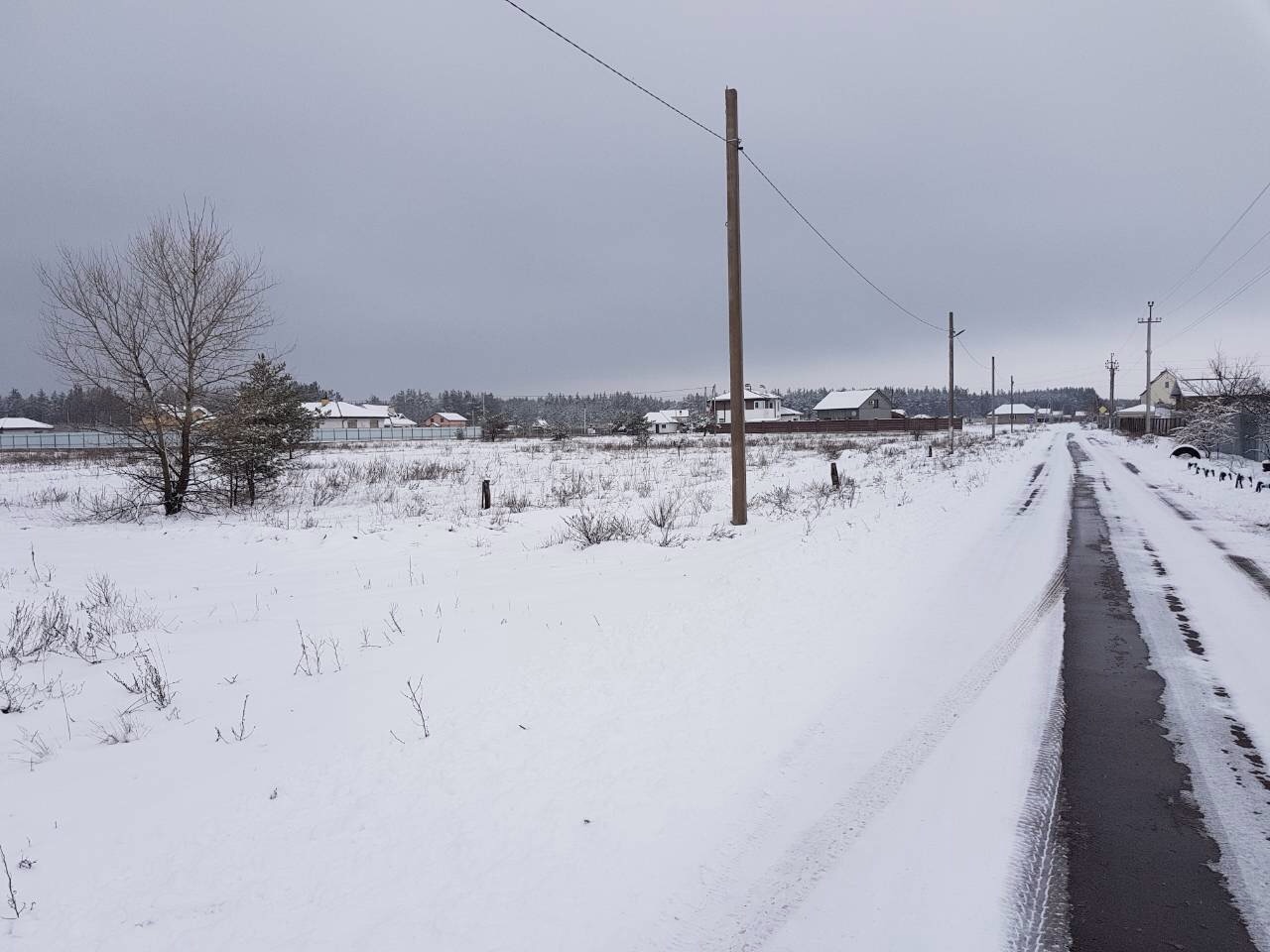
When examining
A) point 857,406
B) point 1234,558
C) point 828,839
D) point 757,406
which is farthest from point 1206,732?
point 757,406

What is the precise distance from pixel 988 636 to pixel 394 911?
508 cm

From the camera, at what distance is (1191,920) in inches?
92.7

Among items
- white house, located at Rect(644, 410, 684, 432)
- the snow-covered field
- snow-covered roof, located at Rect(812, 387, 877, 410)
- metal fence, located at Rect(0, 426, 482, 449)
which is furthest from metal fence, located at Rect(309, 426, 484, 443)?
the snow-covered field

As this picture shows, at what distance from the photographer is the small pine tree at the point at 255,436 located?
15.5 metres


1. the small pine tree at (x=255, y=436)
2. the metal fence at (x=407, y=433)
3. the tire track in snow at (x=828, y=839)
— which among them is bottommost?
the tire track in snow at (x=828, y=839)

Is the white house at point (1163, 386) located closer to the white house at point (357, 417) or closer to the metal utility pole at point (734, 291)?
the metal utility pole at point (734, 291)

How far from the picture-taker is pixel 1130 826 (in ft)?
9.66

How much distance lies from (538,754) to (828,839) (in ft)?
5.33

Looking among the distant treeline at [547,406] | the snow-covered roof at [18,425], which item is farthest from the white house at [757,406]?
the snow-covered roof at [18,425]

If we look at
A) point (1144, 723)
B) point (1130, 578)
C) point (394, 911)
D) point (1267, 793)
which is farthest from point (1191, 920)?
point (1130, 578)

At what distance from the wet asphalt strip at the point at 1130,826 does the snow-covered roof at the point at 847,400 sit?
98.0 meters

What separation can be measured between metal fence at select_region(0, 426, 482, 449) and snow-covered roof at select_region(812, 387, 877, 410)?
53.8m

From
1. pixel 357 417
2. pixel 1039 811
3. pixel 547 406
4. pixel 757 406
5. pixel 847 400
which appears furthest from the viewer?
pixel 547 406

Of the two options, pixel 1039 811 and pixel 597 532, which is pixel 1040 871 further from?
pixel 597 532
